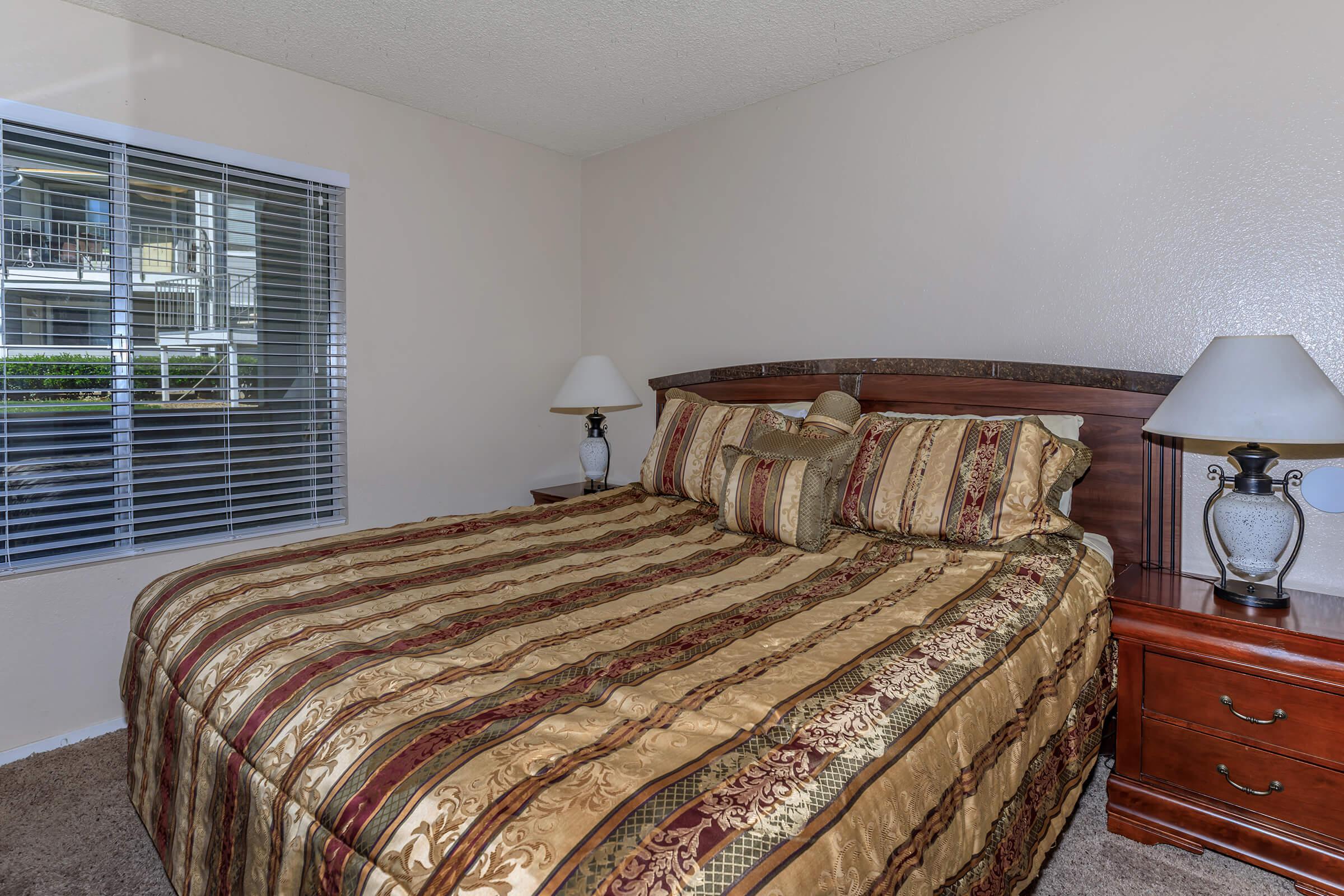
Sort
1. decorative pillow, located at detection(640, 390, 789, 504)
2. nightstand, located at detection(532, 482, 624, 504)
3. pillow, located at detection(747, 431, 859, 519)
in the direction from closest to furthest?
pillow, located at detection(747, 431, 859, 519), decorative pillow, located at detection(640, 390, 789, 504), nightstand, located at detection(532, 482, 624, 504)

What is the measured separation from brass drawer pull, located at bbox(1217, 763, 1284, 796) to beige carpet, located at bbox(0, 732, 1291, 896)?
22 centimetres

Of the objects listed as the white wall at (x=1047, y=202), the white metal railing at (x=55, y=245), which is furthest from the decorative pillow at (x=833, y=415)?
the white metal railing at (x=55, y=245)

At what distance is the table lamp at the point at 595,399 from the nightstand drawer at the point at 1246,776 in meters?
2.44

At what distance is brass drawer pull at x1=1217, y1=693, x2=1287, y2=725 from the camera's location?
1739 mm

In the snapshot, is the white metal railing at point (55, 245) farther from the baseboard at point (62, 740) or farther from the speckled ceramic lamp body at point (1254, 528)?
the speckled ceramic lamp body at point (1254, 528)

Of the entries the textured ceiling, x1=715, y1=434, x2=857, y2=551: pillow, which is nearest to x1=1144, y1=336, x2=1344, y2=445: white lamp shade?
x1=715, y1=434, x2=857, y2=551: pillow

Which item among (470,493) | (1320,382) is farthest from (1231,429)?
(470,493)

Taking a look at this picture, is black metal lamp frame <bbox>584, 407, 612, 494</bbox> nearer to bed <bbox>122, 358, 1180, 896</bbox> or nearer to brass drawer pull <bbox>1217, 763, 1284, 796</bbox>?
bed <bbox>122, 358, 1180, 896</bbox>

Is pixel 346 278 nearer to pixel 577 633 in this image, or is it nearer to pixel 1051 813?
pixel 577 633

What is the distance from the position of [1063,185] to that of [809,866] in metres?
2.45

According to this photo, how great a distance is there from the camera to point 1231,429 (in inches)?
69.4

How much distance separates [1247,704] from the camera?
5.87 feet

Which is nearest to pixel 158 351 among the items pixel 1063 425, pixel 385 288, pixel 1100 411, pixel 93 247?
pixel 93 247

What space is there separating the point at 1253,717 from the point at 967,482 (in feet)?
2.86
